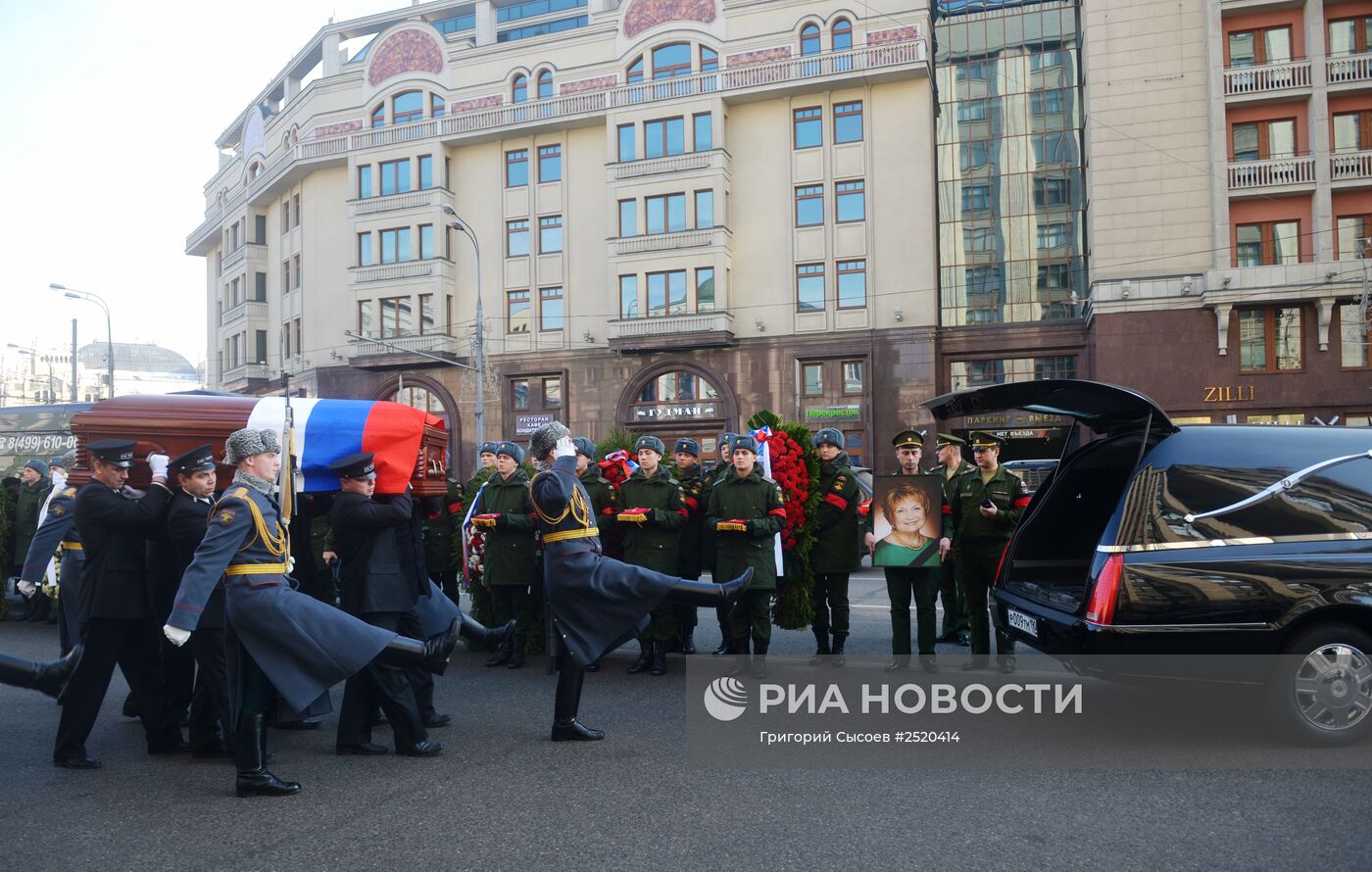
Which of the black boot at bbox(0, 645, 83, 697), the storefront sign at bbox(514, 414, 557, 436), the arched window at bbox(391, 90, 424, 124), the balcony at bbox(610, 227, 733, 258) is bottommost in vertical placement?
the black boot at bbox(0, 645, 83, 697)

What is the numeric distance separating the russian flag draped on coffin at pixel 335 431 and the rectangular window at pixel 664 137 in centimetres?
3009

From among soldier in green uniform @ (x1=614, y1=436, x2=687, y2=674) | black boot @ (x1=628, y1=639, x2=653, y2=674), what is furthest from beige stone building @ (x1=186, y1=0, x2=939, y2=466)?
black boot @ (x1=628, y1=639, x2=653, y2=674)

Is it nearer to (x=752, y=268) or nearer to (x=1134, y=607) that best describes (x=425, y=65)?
(x=752, y=268)

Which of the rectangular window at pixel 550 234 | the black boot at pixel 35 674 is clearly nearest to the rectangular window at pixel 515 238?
the rectangular window at pixel 550 234

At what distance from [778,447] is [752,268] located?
28.0 m

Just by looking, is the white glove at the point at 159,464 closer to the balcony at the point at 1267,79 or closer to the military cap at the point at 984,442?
the military cap at the point at 984,442

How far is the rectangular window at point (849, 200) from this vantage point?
3575 centimetres

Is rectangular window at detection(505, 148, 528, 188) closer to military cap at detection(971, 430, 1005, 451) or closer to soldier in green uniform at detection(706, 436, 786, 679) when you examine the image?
soldier in green uniform at detection(706, 436, 786, 679)

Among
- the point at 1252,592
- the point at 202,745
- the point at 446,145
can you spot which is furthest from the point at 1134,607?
the point at 446,145

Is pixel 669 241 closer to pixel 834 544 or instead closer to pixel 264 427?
pixel 834 544

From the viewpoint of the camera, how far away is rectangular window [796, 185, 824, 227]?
118ft

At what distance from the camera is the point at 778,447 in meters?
9.39

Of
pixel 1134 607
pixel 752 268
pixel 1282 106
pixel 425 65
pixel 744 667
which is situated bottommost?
pixel 744 667

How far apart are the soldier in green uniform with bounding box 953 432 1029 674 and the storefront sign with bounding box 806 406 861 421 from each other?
26.2 metres
